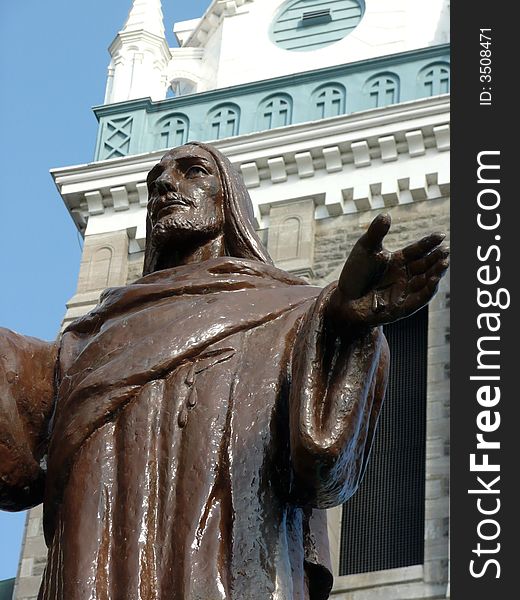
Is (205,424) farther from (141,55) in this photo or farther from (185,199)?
(141,55)

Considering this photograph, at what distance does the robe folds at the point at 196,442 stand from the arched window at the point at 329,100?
15852mm

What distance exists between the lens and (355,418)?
373cm

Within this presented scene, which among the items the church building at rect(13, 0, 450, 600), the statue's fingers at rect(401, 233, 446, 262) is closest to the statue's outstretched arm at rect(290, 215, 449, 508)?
the statue's fingers at rect(401, 233, 446, 262)

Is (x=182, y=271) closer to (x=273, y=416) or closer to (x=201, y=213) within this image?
(x=201, y=213)

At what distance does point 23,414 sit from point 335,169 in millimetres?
15889

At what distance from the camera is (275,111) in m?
20.3

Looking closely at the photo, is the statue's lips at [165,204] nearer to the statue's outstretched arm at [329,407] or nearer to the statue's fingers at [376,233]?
the statue's outstretched arm at [329,407]

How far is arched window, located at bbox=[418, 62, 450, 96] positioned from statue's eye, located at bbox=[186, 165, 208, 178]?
14969 millimetres

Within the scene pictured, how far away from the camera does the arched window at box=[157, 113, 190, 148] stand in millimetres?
20375

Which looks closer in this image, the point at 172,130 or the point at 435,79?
the point at 435,79

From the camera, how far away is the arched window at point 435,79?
1941cm

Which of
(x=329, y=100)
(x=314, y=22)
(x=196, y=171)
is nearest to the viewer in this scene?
(x=196, y=171)

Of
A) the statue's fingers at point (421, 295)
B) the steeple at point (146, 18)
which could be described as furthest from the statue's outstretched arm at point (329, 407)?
the steeple at point (146, 18)

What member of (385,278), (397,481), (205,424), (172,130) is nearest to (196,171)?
(205,424)
